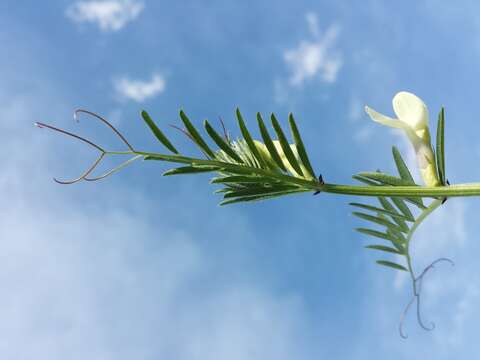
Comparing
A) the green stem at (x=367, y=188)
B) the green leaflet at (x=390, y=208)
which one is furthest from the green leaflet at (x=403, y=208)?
the green stem at (x=367, y=188)

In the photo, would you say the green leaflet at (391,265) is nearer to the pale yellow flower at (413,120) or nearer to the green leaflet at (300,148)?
the pale yellow flower at (413,120)

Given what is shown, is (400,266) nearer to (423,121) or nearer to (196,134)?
(423,121)

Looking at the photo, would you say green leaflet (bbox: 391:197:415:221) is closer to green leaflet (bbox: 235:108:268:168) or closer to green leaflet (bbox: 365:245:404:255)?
green leaflet (bbox: 365:245:404:255)

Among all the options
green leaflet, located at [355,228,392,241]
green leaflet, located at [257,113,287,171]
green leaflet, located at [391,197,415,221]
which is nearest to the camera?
green leaflet, located at [257,113,287,171]

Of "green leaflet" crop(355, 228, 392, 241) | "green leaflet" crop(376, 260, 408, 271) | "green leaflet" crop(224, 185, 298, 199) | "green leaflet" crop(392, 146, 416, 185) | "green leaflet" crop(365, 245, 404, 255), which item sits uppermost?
"green leaflet" crop(392, 146, 416, 185)

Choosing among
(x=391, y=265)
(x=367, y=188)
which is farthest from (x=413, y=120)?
(x=391, y=265)

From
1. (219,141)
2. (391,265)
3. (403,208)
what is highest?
(219,141)

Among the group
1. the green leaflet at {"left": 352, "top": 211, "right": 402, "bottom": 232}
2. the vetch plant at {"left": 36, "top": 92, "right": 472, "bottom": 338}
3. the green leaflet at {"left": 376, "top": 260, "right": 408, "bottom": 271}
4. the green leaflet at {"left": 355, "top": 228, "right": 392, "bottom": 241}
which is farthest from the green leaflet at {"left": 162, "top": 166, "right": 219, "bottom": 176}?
the green leaflet at {"left": 376, "top": 260, "right": 408, "bottom": 271}

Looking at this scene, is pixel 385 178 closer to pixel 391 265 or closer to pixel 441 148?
pixel 441 148
